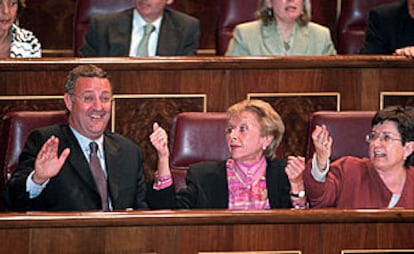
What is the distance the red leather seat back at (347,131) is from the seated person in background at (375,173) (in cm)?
12

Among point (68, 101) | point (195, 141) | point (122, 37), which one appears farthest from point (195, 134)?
point (122, 37)

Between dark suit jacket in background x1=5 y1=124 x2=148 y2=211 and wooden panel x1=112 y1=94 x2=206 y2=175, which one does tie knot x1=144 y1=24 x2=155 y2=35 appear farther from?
dark suit jacket in background x1=5 y1=124 x2=148 y2=211

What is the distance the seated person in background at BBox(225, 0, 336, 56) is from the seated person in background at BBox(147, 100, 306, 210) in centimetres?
76

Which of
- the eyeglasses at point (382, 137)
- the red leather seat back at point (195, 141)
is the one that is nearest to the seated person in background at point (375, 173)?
the eyeglasses at point (382, 137)

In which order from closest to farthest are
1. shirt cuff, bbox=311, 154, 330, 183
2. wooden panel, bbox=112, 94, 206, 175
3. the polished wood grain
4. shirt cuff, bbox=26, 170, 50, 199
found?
1. the polished wood grain
2. shirt cuff, bbox=26, 170, 50, 199
3. shirt cuff, bbox=311, 154, 330, 183
4. wooden panel, bbox=112, 94, 206, 175

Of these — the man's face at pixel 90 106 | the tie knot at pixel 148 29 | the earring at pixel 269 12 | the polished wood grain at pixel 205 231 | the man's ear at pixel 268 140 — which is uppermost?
the earring at pixel 269 12

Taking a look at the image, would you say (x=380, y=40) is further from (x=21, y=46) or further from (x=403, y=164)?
(x=21, y=46)

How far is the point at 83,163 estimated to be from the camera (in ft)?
10.1

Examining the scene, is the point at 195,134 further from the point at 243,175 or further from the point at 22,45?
the point at 22,45

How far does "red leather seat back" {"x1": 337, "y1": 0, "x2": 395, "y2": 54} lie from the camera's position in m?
4.41

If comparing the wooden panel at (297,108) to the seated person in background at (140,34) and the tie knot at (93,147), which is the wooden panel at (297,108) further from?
the tie knot at (93,147)

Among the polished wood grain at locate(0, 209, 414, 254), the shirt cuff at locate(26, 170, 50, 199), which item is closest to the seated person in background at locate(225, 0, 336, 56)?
the shirt cuff at locate(26, 170, 50, 199)

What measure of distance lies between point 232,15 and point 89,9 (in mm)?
542

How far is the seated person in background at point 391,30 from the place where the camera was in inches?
156
